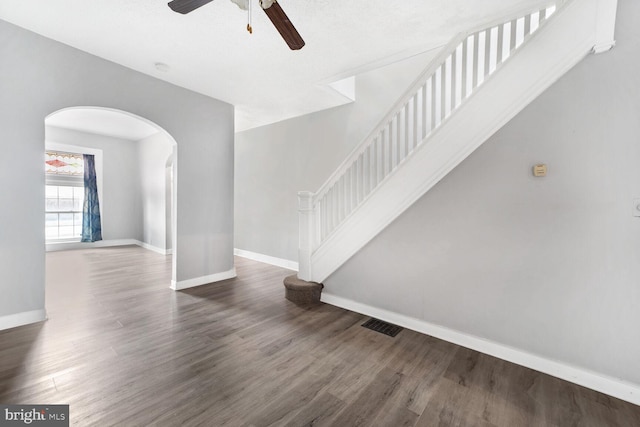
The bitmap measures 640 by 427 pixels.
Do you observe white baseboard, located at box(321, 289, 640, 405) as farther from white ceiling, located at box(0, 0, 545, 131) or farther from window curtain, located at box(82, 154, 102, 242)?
window curtain, located at box(82, 154, 102, 242)

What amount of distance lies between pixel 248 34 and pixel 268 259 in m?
3.94

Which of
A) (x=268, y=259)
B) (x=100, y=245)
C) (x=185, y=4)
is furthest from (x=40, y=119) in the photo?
(x=100, y=245)

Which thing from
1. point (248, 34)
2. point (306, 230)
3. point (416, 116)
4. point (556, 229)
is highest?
point (248, 34)

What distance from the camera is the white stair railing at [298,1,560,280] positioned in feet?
7.83

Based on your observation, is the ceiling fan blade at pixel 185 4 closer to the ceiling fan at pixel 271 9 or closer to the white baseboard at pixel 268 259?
the ceiling fan at pixel 271 9

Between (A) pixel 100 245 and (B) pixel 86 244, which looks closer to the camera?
(B) pixel 86 244

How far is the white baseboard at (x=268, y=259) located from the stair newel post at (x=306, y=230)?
1433mm

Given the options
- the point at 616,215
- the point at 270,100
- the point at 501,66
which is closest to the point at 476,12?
the point at 501,66

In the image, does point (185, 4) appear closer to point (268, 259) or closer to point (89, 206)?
point (268, 259)

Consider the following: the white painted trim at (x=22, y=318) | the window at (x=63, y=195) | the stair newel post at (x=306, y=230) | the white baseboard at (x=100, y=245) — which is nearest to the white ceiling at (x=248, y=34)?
the stair newel post at (x=306, y=230)

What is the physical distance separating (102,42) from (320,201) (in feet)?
9.35

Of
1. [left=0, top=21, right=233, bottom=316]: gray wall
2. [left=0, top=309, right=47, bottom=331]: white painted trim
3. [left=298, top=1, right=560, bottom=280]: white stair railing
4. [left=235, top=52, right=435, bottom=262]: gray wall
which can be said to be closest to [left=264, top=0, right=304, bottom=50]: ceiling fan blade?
[left=298, top=1, right=560, bottom=280]: white stair railing

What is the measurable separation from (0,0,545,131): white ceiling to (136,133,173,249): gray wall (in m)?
3.41

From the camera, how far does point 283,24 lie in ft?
5.68
